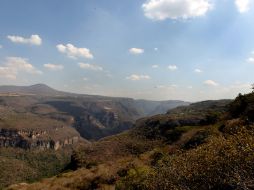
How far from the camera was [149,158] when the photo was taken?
2437 inches

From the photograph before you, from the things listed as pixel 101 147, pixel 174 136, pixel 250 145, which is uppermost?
pixel 250 145

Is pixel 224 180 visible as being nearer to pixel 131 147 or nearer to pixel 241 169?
pixel 241 169

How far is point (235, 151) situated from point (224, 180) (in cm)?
208

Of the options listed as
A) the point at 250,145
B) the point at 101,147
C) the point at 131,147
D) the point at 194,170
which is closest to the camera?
the point at 250,145

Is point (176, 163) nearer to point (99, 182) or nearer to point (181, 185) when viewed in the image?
point (181, 185)

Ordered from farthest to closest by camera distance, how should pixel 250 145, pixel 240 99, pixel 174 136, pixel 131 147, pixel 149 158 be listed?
1. pixel 131 147
2. pixel 174 136
3. pixel 240 99
4. pixel 149 158
5. pixel 250 145

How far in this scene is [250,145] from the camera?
19.8 m

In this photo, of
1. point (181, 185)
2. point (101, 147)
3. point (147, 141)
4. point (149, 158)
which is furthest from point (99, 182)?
point (101, 147)

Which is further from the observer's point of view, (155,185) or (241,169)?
(155,185)

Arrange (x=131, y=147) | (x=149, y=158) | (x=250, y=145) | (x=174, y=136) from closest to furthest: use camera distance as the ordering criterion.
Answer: (x=250, y=145), (x=149, y=158), (x=174, y=136), (x=131, y=147)

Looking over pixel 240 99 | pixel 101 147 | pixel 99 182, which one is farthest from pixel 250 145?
pixel 101 147

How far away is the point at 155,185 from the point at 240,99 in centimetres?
4538

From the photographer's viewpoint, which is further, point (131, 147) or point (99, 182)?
point (131, 147)

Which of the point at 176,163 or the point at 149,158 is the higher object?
the point at 176,163
